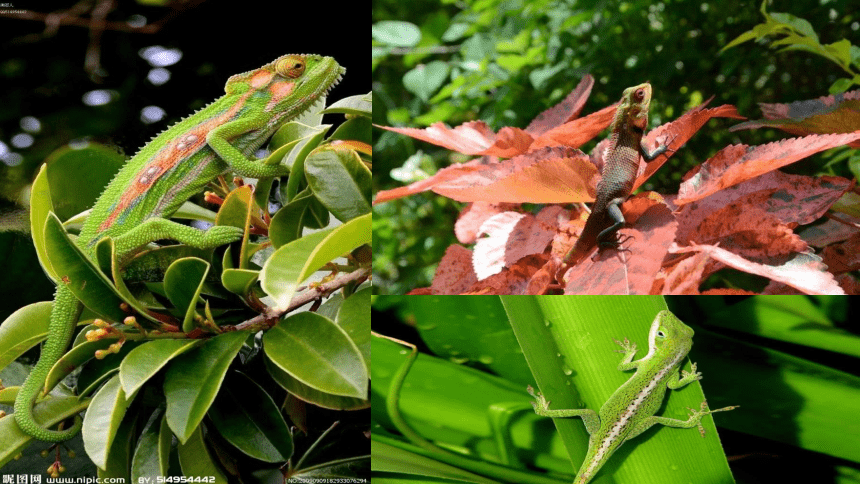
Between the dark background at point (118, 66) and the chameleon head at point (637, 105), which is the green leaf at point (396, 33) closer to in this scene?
the dark background at point (118, 66)

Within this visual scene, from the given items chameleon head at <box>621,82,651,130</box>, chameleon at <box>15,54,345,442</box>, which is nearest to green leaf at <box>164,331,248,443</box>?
chameleon at <box>15,54,345,442</box>

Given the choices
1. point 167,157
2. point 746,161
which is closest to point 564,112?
point 746,161

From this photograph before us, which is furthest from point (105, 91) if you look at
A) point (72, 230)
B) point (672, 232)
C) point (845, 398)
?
point (845, 398)

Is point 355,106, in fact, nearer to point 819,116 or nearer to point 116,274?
point 116,274

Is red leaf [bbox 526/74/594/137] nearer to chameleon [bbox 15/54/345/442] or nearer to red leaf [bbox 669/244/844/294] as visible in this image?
red leaf [bbox 669/244/844/294]

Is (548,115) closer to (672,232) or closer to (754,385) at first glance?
(672,232)

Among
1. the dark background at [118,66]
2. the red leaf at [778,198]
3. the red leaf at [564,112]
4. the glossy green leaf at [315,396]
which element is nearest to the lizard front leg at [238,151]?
the dark background at [118,66]
